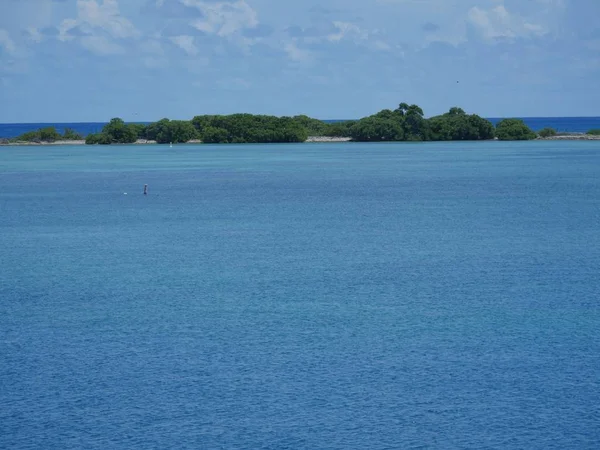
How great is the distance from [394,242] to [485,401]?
22528 millimetres

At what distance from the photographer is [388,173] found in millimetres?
91062

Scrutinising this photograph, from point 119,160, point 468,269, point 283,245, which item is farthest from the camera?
point 119,160

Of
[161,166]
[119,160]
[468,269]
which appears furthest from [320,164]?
[468,269]

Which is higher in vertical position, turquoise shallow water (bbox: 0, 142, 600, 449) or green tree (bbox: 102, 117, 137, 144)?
green tree (bbox: 102, 117, 137, 144)

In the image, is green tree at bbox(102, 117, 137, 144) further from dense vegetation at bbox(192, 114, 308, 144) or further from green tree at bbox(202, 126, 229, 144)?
green tree at bbox(202, 126, 229, 144)

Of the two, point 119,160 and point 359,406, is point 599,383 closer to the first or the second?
point 359,406

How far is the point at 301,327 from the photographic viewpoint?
26812 mm

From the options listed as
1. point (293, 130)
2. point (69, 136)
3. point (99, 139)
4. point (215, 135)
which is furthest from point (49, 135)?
point (293, 130)

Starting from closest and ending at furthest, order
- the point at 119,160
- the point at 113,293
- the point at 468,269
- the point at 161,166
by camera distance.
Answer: the point at 113,293
the point at 468,269
the point at 161,166
the point at 119,160

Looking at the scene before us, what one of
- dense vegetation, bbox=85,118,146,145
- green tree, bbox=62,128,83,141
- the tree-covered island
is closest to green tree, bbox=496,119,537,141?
the tree-covered island

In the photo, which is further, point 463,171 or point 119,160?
point 119,160

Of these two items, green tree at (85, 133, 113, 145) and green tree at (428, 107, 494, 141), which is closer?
green tree at (428, 107, 494, 141)

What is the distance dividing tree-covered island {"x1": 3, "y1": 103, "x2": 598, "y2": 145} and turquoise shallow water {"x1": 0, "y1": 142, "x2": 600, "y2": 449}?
387 feet

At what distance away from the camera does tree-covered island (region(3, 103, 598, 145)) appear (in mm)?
175125
